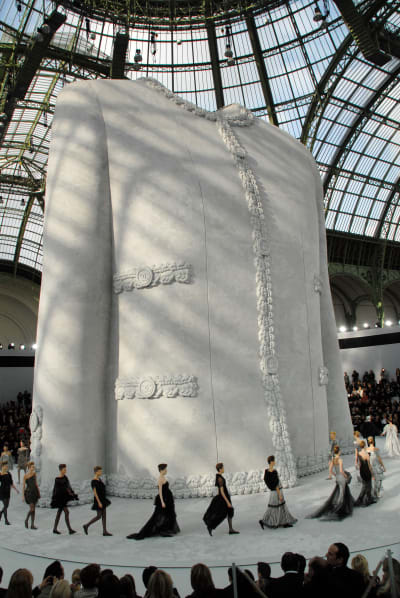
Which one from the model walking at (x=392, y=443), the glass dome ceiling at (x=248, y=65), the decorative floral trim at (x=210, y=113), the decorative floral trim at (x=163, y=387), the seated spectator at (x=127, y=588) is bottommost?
the seated spectator at (x=127, y=588)

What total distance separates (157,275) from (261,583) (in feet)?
30.5

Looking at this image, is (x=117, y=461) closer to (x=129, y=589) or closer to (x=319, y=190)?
(x=129, y=589)

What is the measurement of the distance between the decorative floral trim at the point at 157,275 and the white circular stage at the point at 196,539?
17.7 ft

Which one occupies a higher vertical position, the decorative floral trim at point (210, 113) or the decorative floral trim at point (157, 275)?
the decorative floral trim at point (210, 113)

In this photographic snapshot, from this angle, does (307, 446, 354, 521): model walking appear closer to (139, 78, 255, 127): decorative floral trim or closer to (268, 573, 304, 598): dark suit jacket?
(268, 573, 304, 598): dark suit jacket

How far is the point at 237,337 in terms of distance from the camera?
1302cm

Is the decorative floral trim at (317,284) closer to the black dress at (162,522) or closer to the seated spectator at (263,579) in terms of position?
the black dress at (162,522)

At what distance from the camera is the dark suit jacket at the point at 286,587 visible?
14.0 ft

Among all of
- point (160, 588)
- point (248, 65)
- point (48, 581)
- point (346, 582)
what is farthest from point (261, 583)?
point (248, 65)

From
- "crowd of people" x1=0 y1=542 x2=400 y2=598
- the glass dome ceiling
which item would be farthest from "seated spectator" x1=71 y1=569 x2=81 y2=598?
the glass dome ceiling

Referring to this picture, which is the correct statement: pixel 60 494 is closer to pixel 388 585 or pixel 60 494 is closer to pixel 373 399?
pixel 388 585

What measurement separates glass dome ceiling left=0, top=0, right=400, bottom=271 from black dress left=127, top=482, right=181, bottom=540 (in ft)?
76.5

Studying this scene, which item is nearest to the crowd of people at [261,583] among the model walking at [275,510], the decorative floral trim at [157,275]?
the model walking at [275,510]

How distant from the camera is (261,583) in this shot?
177 inches
